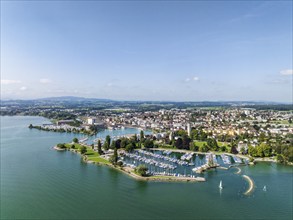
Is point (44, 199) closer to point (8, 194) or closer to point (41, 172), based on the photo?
point (8, 194)

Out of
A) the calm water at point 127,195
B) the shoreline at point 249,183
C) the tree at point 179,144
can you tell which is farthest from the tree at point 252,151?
the tree at point 179,144

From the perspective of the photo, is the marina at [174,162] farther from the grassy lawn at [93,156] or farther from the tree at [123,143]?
the grassy lawn at [93,156]

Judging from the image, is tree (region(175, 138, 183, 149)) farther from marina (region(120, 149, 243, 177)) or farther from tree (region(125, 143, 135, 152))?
tree (region(125, 143, 135, 152))

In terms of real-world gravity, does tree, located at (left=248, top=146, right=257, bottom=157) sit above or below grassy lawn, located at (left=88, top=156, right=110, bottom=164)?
above

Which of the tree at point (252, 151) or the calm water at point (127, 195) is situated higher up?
A: the tree at point (252, 151)

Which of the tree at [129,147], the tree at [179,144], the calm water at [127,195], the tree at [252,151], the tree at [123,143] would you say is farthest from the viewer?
the tree at [179,144]

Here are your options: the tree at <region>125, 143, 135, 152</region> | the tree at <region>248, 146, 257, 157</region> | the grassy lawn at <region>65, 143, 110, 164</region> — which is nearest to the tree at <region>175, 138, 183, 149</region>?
the tree at <region>125, 143, 135, 152</region>

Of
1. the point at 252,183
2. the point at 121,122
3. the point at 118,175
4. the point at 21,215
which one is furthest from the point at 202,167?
the point at 121,122

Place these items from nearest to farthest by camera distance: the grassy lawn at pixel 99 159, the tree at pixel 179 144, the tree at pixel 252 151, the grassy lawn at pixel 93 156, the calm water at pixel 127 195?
the calm water at pixel 127 195 → the grassy lawn at pixel 99 159 → the grassy lawn at pixel 93 156 → the tree at pixel 252 151 → the tree at pixel 179 144
